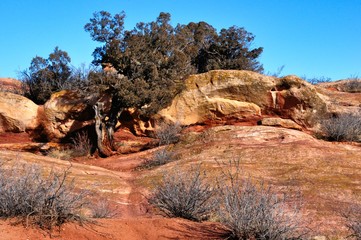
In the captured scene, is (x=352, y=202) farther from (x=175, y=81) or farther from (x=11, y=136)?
(x=11, y=136)

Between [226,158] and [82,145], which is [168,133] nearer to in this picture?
[82,145]

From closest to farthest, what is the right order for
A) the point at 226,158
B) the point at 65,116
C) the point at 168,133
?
the point at 226,158 → the point at 168,133 → the point at 65,116

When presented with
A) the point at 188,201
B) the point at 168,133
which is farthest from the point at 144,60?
the point at 188,201

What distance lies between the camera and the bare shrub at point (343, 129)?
57.8 feet

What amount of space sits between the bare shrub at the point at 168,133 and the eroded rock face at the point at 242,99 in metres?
1.01

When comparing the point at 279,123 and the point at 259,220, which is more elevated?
the point at 279,123

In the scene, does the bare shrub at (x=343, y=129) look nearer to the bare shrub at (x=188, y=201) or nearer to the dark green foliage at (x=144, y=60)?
the dark green foliage at (x=144, y=60)

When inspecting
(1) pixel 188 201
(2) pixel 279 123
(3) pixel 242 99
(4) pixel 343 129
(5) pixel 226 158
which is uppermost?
(3) pixel 242 99

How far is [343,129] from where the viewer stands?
17578 mm

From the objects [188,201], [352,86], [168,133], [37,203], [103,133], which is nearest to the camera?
[37,203]

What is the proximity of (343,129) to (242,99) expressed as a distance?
5225 mm

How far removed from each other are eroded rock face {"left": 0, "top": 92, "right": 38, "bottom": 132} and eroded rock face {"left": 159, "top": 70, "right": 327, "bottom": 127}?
6.76m

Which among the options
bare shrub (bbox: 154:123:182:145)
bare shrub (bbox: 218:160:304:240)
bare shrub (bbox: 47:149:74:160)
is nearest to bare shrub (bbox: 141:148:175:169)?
bare shrub (bbox: 154:123:182:145)

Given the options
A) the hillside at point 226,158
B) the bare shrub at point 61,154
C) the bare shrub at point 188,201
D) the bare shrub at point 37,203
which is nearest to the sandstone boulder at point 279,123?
the hillside at point 226,158
